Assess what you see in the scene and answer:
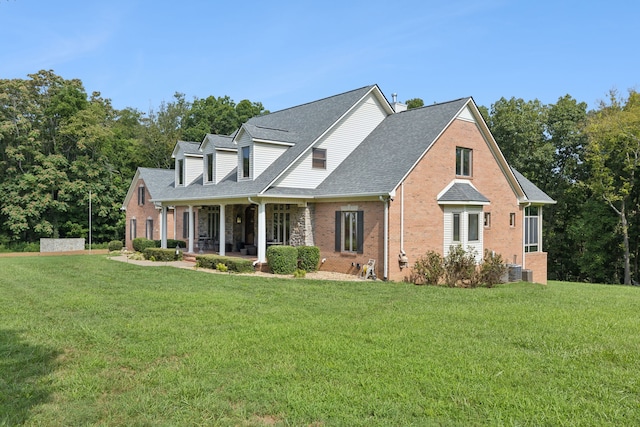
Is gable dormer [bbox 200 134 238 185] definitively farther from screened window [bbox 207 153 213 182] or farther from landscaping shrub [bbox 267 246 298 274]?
landscaping shrub [bbox 267 246 298 274]

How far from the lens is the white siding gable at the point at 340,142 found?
19094 mm

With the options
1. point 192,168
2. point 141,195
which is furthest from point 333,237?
point 141,195

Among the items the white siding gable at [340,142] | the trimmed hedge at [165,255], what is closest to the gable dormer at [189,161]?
the trimmed hedge at [165,255]

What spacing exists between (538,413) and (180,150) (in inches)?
951

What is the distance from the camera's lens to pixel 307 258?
1823 centimetres

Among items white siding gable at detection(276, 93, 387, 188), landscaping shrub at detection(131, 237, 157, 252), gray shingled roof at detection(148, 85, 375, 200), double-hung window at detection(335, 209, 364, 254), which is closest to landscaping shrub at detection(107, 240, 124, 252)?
landscaping shrub at detection(131, 237, 157, 252)

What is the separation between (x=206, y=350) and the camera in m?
6.92

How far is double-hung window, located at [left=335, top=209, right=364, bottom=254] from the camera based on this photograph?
17344 mm

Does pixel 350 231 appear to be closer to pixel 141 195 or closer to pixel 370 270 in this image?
pixel 370 270

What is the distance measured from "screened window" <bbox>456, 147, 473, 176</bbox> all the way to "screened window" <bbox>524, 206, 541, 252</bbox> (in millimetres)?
6461

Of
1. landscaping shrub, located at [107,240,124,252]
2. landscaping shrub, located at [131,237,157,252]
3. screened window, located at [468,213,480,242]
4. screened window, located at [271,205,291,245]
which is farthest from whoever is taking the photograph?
landscaping shrub, located at [107,240,124,252]

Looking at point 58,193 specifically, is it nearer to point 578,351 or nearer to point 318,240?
point 318,240

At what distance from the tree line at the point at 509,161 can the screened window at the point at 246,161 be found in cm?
2162

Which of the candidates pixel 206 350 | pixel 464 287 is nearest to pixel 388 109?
pixel 464 287
